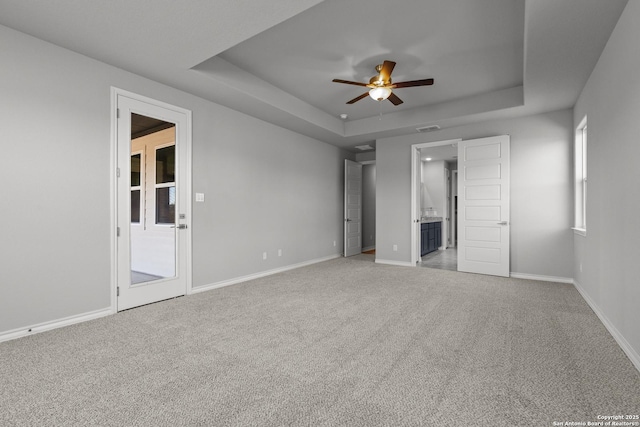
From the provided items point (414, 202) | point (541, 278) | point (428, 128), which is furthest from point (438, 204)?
point (541, 278)

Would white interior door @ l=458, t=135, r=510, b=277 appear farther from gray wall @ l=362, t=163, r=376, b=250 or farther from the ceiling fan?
gray wall @ l=362, t=163, r=376, b=250

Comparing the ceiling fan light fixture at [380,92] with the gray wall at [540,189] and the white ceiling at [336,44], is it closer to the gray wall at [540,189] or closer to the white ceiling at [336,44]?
the white ceiling at [336,44]

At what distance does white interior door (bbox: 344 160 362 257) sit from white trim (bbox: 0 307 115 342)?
5022 mm

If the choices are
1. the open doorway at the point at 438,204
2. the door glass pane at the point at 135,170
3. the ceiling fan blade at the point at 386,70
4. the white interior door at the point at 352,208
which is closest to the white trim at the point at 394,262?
the open doorway at the point at 438,204

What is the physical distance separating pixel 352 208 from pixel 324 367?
563 cm

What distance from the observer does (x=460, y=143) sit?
5418mm

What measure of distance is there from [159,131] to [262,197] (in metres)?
1.88

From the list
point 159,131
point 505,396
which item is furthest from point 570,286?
point 159,131

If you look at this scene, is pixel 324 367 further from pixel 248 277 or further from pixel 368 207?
pixel 368 207

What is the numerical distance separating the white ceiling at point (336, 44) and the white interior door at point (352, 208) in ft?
8.50

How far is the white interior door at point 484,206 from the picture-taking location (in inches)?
198

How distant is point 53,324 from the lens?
287 centimetres

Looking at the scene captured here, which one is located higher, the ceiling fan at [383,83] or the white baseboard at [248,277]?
the ceiling fan at [383,83]

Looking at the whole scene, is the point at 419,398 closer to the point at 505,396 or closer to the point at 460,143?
the point at 505,396
